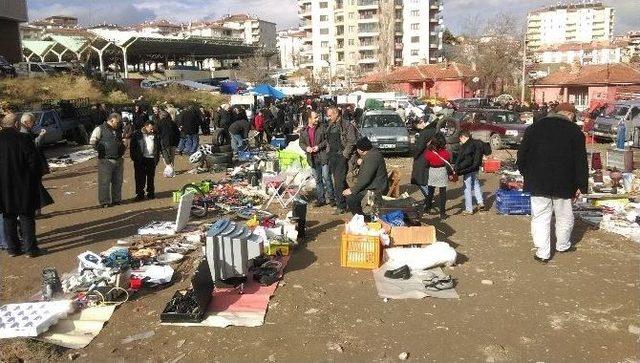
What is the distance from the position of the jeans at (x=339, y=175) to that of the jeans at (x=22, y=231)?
5052 mm

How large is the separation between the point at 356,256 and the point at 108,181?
589 cm

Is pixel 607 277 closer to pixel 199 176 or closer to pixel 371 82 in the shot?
pixel 199 176

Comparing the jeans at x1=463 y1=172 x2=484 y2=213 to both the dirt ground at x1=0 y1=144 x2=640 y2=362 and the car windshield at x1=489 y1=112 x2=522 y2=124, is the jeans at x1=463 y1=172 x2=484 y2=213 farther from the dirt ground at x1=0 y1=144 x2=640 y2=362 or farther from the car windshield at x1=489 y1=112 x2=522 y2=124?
the car windshield at x1=489 y1=112 x2=522 y2=124

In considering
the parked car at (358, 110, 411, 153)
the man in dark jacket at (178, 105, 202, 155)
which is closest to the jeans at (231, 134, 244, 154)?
the man in dark jacket at (178, 105, 202, 155)

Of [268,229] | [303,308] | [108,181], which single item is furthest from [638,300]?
[108,181]

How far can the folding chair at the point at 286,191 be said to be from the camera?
1027cm

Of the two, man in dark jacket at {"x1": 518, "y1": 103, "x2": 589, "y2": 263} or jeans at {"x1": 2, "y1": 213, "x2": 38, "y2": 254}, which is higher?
man in dark jacket at {"x1": 518, "y1": 103, "x2": 589, "y2": 263}

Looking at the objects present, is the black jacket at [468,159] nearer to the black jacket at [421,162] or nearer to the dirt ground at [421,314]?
the black jacket at [421,162]

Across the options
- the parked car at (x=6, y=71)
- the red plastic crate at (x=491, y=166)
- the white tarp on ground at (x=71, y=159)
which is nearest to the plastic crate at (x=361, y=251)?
the red plastic crate at (x=491, y=166)

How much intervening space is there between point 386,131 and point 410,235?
1126 cm

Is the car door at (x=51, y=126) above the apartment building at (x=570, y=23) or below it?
below

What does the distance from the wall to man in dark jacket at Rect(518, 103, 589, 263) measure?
148 ft

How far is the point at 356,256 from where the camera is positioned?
679 cm

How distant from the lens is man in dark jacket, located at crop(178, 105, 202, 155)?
1716 cm
